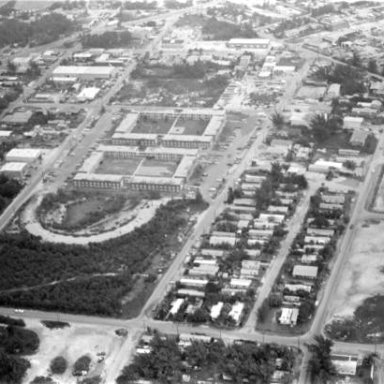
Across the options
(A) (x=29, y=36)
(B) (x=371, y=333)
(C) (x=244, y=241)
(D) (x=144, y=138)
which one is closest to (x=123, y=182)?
(D) (x=144, y=138)

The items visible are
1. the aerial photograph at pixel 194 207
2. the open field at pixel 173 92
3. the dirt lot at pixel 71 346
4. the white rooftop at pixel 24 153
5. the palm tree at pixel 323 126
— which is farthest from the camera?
the open field at pixel 173 92

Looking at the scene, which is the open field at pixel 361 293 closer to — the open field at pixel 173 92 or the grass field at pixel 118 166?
the grass field at pixel 118 166

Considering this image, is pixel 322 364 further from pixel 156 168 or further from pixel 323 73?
pixel 323 73

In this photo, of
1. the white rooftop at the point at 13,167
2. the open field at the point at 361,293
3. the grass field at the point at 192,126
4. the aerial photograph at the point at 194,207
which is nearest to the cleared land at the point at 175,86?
the aerial photograph at the point at 194,207

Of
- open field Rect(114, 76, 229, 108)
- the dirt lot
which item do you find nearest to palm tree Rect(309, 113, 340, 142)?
open field Rect(114, 76, 229, 108)

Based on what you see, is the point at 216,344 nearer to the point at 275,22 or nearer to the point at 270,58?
the point at 270,58

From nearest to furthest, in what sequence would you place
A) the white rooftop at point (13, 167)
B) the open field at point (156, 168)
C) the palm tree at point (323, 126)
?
1. the open field at point (156, 168)
2. the white rooftop at point (13, 167)
3. the palm tree at point (323, 126)

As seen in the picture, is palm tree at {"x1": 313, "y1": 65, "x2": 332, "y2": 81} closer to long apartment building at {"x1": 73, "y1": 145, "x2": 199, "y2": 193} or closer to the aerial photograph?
the aerial photograph

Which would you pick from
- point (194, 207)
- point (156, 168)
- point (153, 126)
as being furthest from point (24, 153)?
point (194, 207)
